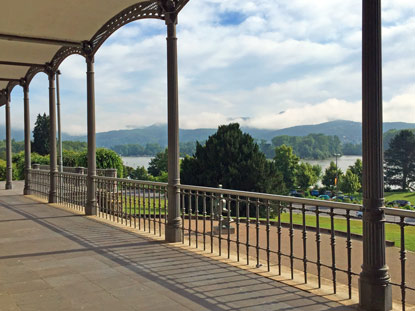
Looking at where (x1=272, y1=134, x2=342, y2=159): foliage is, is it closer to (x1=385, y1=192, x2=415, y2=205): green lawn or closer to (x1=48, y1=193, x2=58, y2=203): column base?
(x1=385, y1=192, x2=415, y2=205): green lawn

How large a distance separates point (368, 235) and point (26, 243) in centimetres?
482

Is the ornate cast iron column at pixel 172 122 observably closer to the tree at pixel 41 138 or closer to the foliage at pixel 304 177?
the tree at pixel 41 138

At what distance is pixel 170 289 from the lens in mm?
3943

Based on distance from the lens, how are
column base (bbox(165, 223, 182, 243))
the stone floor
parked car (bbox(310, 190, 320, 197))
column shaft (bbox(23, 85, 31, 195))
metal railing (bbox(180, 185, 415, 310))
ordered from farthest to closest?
parked car (bbox(310, 190, 320, 197))
column shaft (bbox(23, 85, 31, 195))
column base (bbox(165, 223, 182, 243))
metal railing (bbox(180, 185, 415, 310))
the stone floor

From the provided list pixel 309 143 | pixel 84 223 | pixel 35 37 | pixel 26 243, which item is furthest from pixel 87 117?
pixel 309 143

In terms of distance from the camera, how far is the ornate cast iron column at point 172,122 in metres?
6.30

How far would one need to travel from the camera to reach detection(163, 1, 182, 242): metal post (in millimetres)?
6293

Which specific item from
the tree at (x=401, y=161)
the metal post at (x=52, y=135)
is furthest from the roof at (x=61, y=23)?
the tree at (x=401, y=161)

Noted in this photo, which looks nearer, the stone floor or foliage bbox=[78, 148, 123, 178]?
the stone floor

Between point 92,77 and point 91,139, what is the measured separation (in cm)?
139

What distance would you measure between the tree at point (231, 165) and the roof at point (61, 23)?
94.9ft

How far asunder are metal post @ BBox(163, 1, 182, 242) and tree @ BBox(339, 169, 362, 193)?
2993 inches

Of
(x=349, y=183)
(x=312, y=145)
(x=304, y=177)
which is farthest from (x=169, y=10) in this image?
(x=312, y=145)

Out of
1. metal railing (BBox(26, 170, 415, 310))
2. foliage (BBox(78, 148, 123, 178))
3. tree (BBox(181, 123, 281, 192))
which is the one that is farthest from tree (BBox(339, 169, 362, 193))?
metal railing (BBox(26, 170, 415, 310))
